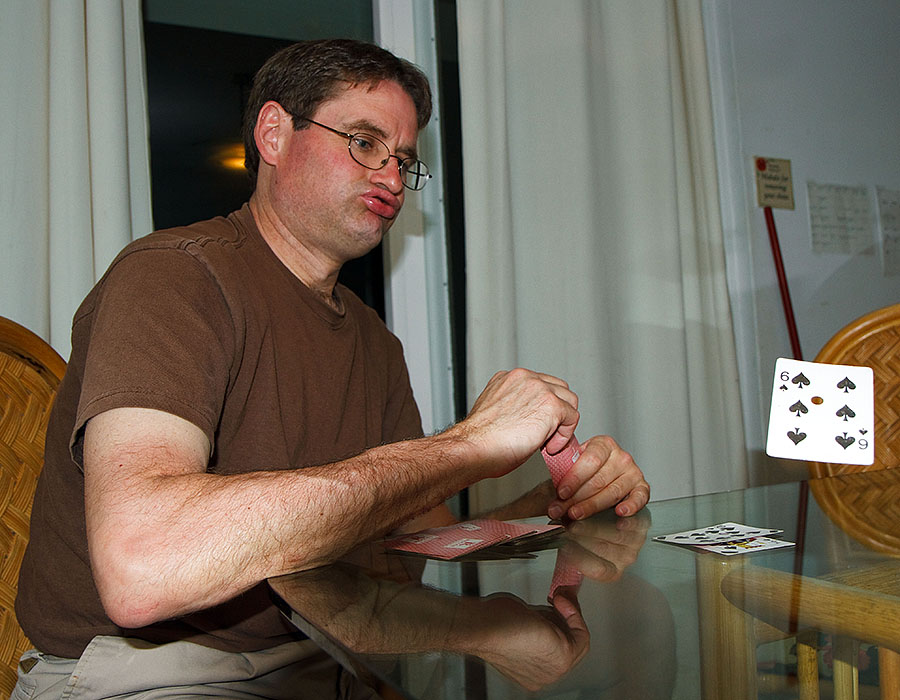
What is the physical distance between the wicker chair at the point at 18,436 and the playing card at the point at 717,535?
0.93m

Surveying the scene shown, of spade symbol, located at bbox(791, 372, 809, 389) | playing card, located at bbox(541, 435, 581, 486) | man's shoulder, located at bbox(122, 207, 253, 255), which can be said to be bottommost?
playing card, located at bbox(541, 435, 581, 486)

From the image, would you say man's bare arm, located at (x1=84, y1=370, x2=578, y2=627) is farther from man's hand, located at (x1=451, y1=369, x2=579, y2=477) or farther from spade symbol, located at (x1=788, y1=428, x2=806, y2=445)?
spade symbol, located at (x1=788, y1=428, x2=806, y2=445)

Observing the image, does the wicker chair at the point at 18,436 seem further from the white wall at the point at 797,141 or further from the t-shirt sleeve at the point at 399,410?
the white wall at the point at 797,141

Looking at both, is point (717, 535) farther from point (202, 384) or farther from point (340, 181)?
point (340, 181)

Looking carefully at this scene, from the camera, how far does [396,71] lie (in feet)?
5.30

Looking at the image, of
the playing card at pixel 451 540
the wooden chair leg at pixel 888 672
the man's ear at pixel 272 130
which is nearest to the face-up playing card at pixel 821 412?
the playing card at pixel 451 540

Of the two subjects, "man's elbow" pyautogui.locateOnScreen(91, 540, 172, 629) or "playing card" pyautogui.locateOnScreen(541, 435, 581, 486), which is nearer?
"man's elbow" pyautogui.locateOnScreen(91, 540, 172, 629)

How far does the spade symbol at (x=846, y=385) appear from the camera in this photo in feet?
4.02

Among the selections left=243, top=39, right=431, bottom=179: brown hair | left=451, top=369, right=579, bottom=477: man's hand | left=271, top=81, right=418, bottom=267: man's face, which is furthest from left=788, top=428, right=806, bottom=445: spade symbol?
left=243, top=39, right=431, bottom=179: brown hair

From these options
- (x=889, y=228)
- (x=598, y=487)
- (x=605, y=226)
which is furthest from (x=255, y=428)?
(x=889, y=228)

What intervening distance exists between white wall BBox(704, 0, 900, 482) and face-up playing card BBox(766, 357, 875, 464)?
5.81 feet

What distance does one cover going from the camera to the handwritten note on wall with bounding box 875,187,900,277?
3301mm

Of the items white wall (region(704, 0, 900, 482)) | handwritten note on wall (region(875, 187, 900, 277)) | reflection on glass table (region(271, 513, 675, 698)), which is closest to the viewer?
reflection on glass table (region(271, 513, 675, 698))

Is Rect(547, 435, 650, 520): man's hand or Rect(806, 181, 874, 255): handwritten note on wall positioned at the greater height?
Rect(806, 181, 874, 255): handwritten note on wall
